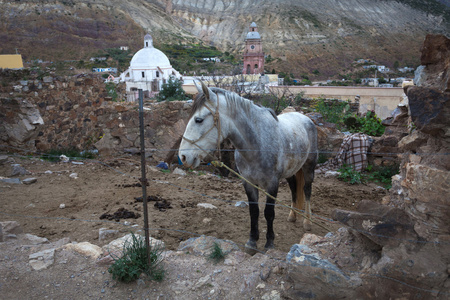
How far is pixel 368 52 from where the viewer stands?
72.8 metres

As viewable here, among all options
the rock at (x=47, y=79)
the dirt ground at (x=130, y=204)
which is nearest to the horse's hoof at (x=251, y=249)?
the dirt ground at (x=130, y=204)

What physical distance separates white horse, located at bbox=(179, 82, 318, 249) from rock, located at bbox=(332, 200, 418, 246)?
0.70 m

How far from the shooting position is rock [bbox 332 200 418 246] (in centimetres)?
255

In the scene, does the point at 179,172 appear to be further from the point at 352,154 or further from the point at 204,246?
the point at 352,154

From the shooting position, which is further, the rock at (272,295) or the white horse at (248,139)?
the white horse at (248,139)

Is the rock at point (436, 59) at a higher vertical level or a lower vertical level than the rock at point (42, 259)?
higher

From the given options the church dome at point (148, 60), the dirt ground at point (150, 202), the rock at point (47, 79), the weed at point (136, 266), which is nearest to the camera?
the weed at point (136, 266)

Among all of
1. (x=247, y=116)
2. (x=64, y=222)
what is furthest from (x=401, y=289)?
(x=64, y=222)

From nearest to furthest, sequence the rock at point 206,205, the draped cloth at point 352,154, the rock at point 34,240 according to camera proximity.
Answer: the rock at point 34,240
the rock at point 206,205
the draped cloth at point 352,154

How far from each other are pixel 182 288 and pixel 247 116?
1.78 meters

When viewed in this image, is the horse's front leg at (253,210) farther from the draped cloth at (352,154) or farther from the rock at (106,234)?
the draped cloth at (352,154)

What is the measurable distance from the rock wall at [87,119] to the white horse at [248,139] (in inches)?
177

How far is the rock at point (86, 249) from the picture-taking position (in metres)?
3.33

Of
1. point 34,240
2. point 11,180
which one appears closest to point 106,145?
point 11,180
